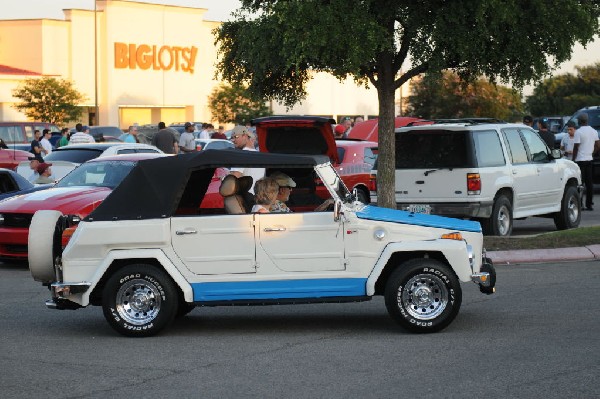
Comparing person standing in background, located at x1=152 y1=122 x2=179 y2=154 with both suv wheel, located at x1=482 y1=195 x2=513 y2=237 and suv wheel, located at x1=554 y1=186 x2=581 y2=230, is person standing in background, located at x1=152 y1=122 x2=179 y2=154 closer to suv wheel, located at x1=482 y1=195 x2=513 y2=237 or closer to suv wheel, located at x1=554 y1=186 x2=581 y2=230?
suv wheel, located at x1=554 y1=186 x2=581 y2=230

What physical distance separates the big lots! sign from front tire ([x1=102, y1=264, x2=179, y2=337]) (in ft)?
228

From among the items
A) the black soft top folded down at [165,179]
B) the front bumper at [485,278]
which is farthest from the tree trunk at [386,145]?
the front bumper at [485,278]

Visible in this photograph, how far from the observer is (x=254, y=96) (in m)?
19.6

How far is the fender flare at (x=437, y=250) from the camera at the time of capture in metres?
10.4

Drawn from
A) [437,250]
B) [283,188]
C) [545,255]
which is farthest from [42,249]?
[545,255]

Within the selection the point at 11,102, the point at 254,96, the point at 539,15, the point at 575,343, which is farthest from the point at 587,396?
the point at 11,102

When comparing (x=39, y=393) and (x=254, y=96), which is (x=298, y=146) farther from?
(x=39, y=393)

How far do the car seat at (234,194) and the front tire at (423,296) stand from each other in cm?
156

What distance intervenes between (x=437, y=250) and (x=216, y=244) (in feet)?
6.27

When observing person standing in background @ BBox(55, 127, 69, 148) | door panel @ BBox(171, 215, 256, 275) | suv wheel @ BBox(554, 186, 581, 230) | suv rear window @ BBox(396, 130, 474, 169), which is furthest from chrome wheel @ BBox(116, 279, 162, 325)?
person standing in background @ BBox(55, 127, 69, 148)

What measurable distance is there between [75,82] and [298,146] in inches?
2389

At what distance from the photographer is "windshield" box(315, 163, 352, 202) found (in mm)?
10594

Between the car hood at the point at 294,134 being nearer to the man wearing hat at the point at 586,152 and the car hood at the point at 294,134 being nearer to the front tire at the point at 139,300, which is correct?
the front tire at the point at 139,300

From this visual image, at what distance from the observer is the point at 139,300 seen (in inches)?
416
